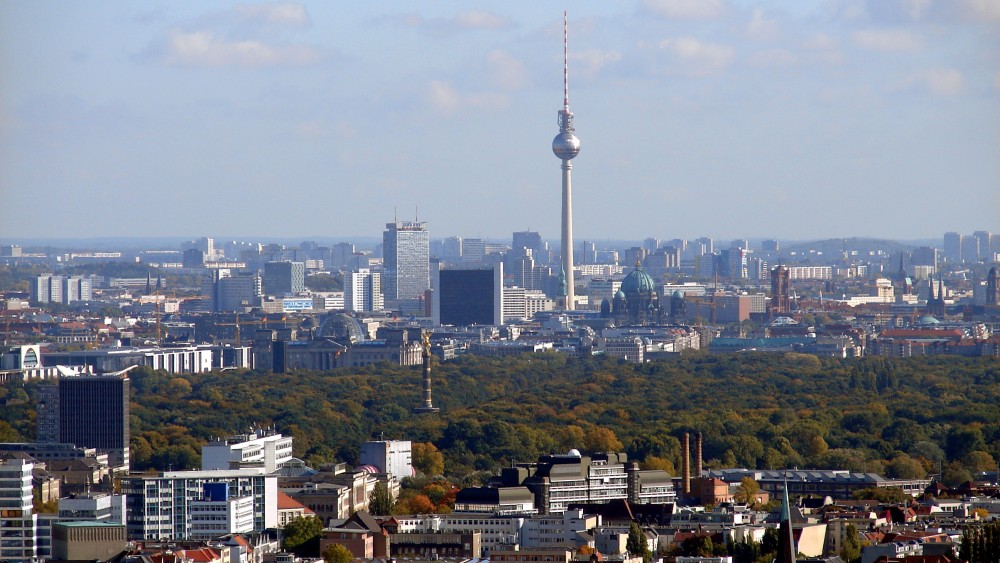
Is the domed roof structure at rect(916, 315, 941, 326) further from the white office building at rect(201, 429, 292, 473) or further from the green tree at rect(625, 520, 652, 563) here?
the green tree at rect(625, 520, 652, 563)

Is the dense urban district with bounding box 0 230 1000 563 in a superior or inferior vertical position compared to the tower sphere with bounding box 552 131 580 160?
inferior

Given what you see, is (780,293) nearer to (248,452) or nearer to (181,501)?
(248,452)

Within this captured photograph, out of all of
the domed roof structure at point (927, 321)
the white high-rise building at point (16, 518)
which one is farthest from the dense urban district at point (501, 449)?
the domed roof structure at point (927, 321)

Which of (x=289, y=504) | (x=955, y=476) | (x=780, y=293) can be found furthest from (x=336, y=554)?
(x=780, y=293)

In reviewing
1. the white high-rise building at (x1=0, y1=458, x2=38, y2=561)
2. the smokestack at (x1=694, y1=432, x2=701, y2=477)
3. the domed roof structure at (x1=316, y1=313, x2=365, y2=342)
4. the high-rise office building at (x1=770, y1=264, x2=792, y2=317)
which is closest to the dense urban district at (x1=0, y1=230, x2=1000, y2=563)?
the white high-rise building at (x1=0, y1=458, x2=38, y2=561)

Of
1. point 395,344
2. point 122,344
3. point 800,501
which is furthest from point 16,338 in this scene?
point 800,501
